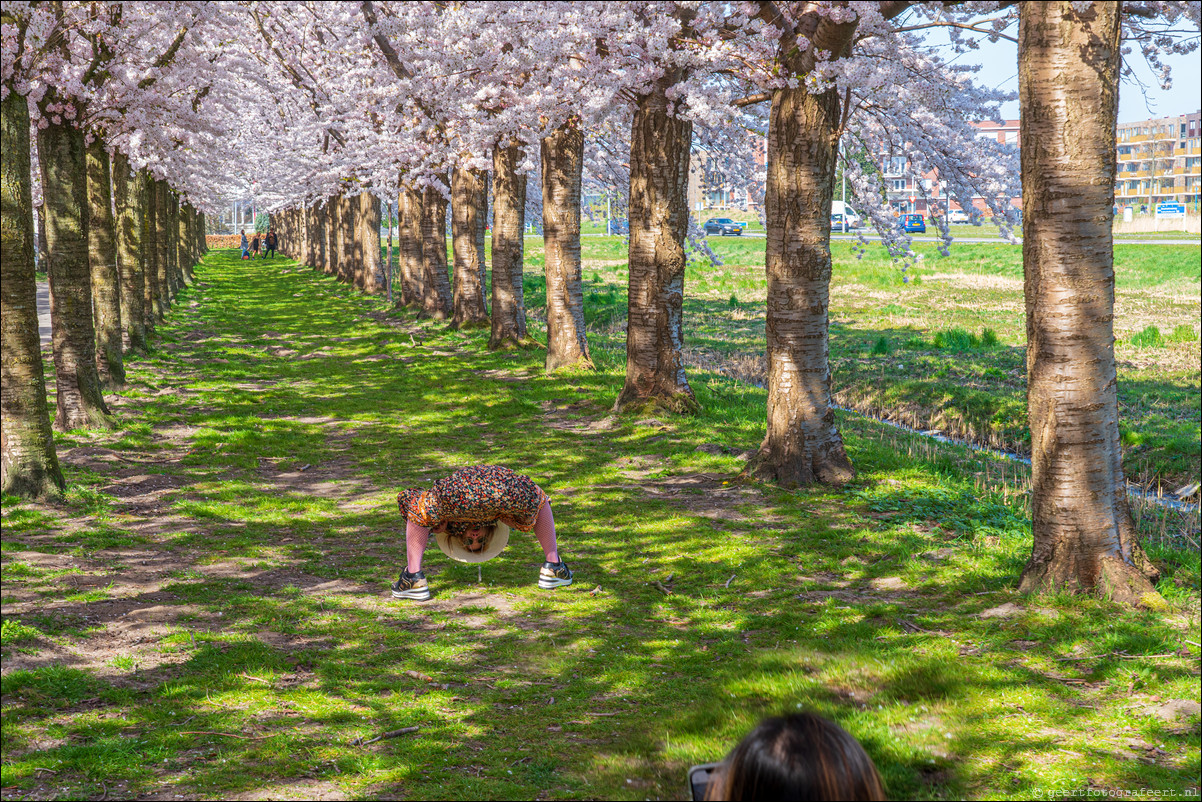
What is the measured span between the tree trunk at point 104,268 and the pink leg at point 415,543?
34.1ft

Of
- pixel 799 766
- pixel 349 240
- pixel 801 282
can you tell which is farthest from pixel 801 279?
pixel 349 240

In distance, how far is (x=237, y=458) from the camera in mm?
12359

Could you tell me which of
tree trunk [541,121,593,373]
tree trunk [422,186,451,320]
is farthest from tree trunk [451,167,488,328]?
tree trunk [541,121,593,373]

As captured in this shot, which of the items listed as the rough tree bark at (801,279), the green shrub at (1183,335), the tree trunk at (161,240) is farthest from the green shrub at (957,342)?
the tree trunk at (161,240)

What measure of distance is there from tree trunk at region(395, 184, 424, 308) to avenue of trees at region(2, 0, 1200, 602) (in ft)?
21.4

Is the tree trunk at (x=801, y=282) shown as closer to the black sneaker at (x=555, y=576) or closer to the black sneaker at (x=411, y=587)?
the black sneaker at (x=555, y=576)

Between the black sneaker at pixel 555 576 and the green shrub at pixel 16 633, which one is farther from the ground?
the green shrub at pixel 16 633

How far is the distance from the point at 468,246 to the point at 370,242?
49.2 ft

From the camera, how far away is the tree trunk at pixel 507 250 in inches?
792

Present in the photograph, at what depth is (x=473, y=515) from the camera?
731 centimetres

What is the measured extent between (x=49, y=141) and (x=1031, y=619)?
36.9ft

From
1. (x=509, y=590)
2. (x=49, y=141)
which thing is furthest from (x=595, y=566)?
(x=49, y=141)

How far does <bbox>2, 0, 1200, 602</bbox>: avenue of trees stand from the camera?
21.2 ft

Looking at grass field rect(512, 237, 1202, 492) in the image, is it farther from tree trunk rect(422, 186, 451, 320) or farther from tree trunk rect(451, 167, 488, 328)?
tree trunk rect(422, 186, 451, 320)
